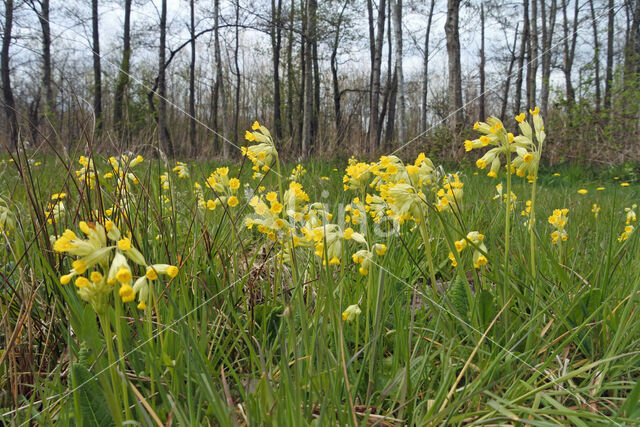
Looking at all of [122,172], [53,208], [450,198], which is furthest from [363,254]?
[122,172]

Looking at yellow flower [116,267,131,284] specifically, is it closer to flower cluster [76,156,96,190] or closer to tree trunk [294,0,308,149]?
flower cluster [76,156,96,190]

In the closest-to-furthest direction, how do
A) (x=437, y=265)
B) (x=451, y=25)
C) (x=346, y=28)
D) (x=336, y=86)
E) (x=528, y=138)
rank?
(x=528, y=138) < (x=437, y=265) < (x=451, y=25) < (x=346, y=28) < (x=336, y=86)

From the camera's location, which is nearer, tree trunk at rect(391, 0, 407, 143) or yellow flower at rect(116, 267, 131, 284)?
yellow flower at rect(116, 267, 131, 284)

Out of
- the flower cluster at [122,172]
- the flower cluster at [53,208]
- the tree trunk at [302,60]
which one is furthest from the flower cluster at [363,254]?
the tree trunk at [302,60]

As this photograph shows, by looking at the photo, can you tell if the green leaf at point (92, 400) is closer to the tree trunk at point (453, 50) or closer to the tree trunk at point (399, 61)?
the tree trunk at point (453, 50)

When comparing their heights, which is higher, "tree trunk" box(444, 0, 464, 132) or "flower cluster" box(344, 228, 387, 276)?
"tree trunk" box(444, 0, 464, 132)

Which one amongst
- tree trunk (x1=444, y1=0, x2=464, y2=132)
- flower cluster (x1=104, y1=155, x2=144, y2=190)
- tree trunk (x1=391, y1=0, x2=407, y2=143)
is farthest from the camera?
tree trunk (x1=391, y1=0, x2=407, y2=143)

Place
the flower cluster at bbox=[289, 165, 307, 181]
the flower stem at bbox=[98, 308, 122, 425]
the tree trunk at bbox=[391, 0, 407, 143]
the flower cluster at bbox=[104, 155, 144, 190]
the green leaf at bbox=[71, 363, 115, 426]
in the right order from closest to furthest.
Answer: the flower stem at bbox=[98, 308, 122, 425] → the green leaf at bbox=[71, 363, 115, 426] → the flower cluster at bbox=[104, 155, 144, 190] → the flower cluster at bbox=[289, 165, 307, 181] → the tree trunk at bbox=[391, 0, 407, 143]

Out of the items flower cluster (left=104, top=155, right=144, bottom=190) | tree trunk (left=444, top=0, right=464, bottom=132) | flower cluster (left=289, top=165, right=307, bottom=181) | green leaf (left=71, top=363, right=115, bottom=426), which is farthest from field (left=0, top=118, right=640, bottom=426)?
tree trunk (left=444, top=0, right=464, bottom=132)

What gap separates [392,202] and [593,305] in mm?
675

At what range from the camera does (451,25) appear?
407 inches

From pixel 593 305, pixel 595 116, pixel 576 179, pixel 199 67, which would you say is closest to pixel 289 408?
pixel 593 305

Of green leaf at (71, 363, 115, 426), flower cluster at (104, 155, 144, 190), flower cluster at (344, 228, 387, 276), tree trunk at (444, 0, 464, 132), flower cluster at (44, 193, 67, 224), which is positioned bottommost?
green leaf at (71, 363, 115, 426)

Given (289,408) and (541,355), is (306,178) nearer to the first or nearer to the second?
(541,355)
